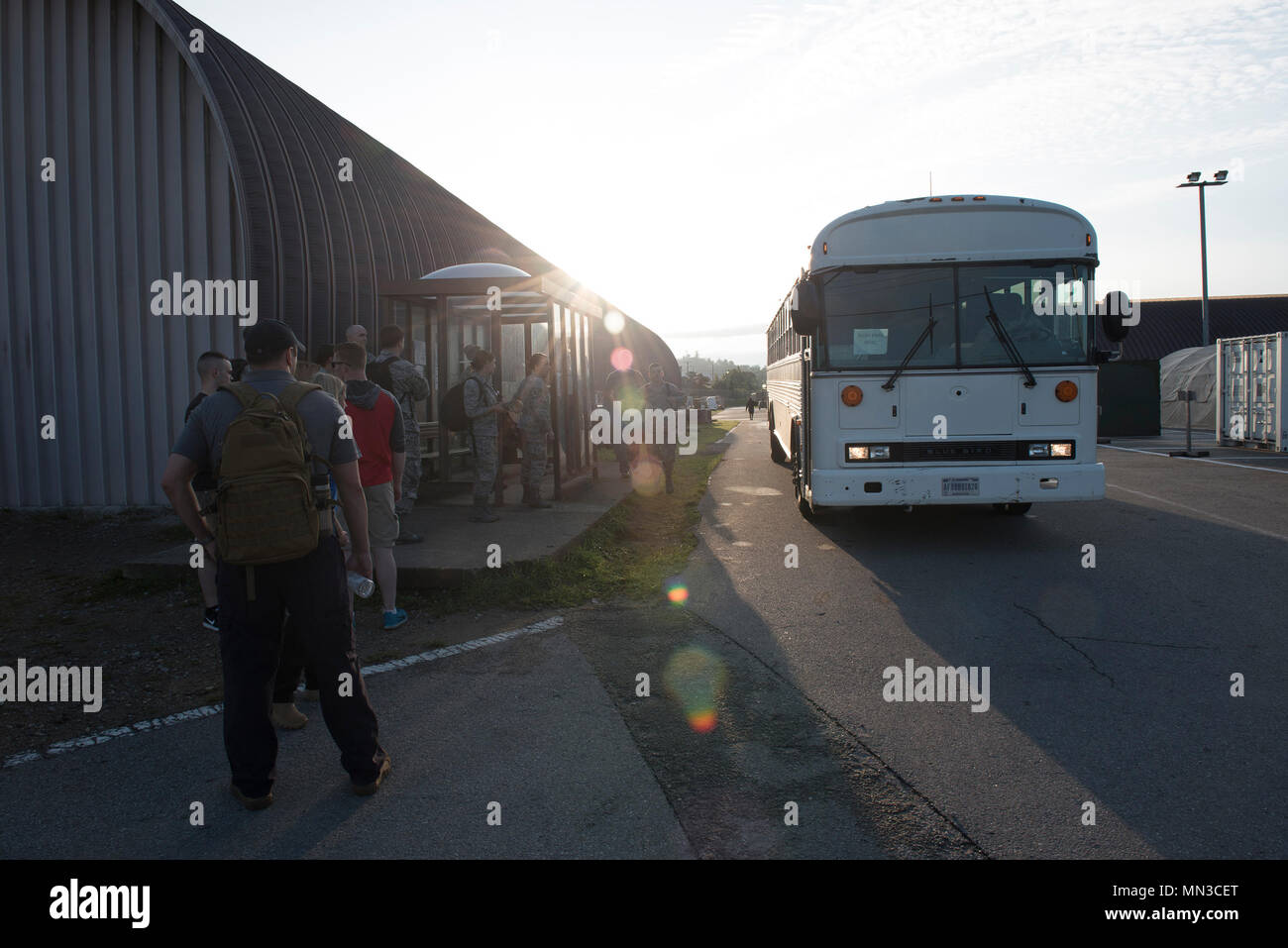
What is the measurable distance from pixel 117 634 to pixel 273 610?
358 cm

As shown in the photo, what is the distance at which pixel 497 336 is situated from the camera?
1105 cm

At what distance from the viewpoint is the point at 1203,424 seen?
2906cm

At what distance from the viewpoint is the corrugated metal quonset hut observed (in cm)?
1110

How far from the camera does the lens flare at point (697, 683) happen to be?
4574 millimetres

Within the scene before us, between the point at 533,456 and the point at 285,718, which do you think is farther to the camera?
the point at 533,456

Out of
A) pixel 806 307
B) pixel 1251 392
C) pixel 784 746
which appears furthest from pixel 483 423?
pixel 1251 392

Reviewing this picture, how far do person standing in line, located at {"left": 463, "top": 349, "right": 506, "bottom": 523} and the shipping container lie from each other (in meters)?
18.2

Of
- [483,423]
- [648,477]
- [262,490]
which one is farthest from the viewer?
[648,477]

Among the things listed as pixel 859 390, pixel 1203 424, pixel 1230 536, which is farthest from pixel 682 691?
pixel 1203 424

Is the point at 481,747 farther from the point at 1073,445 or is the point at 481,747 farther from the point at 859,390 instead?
the point at 1073,445

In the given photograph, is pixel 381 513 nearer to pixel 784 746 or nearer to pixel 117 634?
pixel 117 634

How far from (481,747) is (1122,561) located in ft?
21.5

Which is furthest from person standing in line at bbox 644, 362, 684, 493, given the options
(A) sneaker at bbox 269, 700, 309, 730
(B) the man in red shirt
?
(A) sneaker at bbox 269, 700, 309, 730

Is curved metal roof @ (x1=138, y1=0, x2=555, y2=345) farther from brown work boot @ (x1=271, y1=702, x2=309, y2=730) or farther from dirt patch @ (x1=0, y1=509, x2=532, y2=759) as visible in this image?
brown work boot @ (x1=271, y1=702, x2=309, y2=730)
